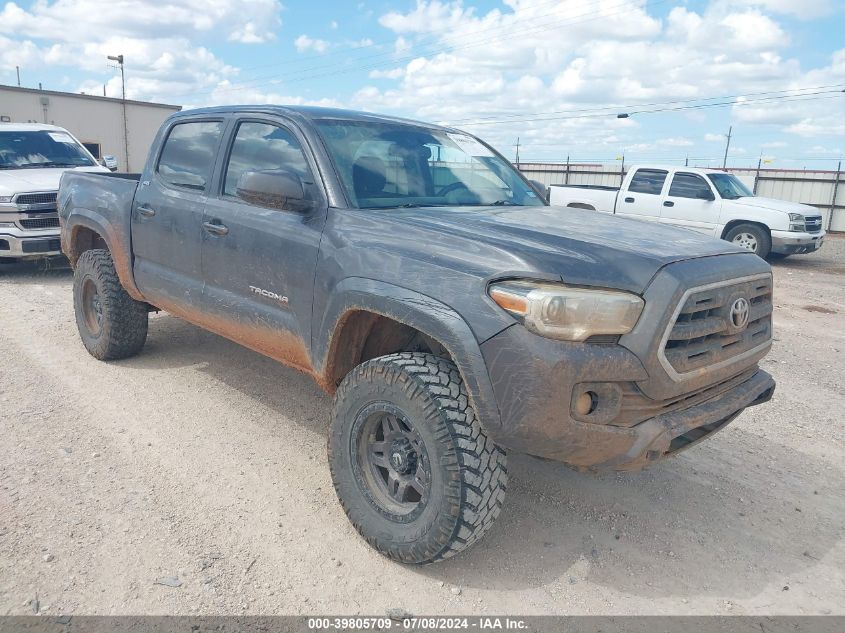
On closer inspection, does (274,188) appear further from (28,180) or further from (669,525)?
(28,180)

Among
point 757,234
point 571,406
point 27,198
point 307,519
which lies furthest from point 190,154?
point 757,234

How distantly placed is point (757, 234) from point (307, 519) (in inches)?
478

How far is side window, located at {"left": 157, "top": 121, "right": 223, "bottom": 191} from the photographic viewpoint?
13.5 feet

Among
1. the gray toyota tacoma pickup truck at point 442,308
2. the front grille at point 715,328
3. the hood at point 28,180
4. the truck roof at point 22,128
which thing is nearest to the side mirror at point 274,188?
the gray toyota tacoma pickup truck at point 442,308

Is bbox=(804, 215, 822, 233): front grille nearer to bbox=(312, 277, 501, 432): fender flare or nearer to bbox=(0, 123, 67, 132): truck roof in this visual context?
bbox=(312, 277, 501, 432): fender flare

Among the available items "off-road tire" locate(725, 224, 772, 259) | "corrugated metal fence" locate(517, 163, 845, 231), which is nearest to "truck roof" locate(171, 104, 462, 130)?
"off-road tire" locate(725, 224, 772, 259)

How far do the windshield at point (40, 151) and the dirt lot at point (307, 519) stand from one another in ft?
19.5

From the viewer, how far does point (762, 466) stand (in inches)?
153

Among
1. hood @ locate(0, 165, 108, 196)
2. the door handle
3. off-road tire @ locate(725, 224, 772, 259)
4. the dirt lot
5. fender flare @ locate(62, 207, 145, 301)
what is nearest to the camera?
the dirt lot

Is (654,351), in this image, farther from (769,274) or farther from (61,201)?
(61,201)

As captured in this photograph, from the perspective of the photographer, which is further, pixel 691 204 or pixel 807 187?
pixel 807 187

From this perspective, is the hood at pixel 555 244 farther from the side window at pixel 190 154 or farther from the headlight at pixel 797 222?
the headlight at pixel 797 222

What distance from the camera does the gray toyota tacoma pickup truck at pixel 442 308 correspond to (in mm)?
2457

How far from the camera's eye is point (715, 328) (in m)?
2.69
